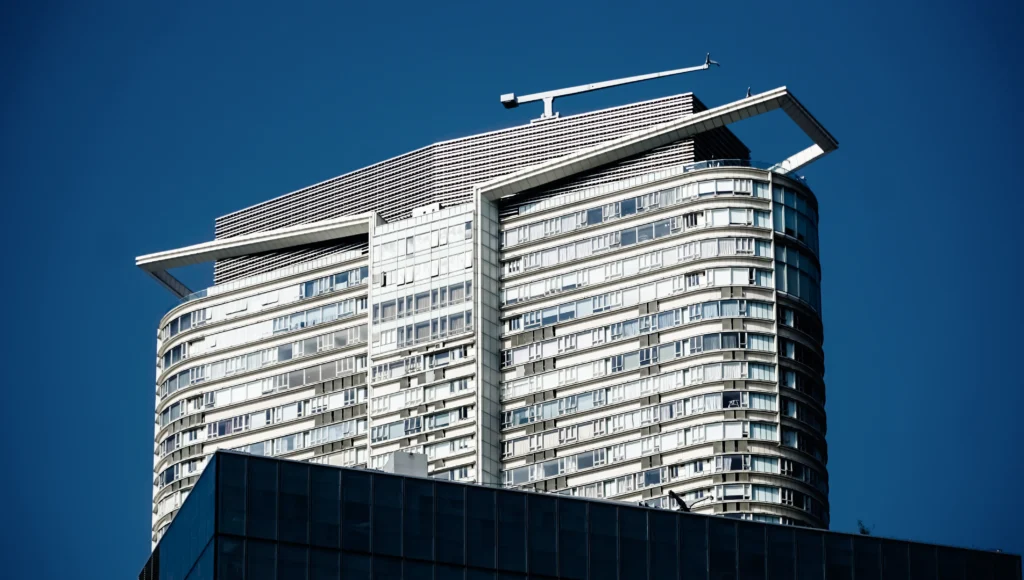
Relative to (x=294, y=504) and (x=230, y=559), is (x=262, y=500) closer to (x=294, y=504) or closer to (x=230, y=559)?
(x=294, y=504)

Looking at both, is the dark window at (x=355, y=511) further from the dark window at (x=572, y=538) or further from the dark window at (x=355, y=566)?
the dark window at (x=572, y=538)

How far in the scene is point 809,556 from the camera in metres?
119

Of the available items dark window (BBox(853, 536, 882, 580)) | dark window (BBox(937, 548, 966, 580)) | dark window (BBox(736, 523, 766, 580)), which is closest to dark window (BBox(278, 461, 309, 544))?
dark window (BBox(736, 523, 766, 580))

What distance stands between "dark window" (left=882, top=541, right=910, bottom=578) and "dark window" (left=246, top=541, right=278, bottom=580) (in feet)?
105

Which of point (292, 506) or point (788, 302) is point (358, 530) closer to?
point (292, 506)

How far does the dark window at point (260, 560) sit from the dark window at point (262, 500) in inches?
15.7

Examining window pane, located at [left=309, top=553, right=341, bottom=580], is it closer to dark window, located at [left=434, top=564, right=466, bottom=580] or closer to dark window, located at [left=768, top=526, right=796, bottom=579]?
dark window, located at [left=434, top=564, right=466, bottom=580]

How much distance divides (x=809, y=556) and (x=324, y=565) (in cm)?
2518

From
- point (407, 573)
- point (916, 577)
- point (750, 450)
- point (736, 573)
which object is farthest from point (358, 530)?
point (750, 450)

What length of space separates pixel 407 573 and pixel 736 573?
16.9 meters

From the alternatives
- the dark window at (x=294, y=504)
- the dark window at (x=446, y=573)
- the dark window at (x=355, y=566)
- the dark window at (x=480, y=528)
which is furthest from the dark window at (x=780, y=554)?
the dark window at (x=294, y=504)

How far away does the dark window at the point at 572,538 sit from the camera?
114 metres

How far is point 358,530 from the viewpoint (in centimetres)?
10981

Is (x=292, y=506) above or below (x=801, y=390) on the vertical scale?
below
